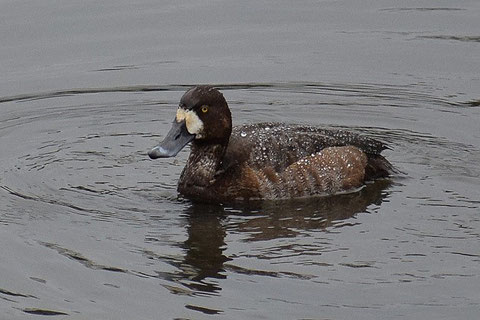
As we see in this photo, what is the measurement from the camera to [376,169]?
11227mm

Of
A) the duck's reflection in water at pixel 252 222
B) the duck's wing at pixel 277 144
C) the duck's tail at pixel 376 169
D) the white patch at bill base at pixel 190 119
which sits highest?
the white patch at bill base at pixel 190 119

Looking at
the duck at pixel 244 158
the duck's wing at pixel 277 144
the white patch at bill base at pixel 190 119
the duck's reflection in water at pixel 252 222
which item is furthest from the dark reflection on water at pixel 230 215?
the white patch at bill base at pixel 190 119

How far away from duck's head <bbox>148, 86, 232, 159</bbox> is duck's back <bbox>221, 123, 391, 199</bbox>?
22 centimetres

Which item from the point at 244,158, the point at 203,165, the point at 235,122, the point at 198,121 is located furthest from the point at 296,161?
the point at 235,122

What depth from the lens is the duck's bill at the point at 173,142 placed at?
10523mm

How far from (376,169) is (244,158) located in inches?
52.0

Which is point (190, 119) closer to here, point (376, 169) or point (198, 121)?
point (198, 121)

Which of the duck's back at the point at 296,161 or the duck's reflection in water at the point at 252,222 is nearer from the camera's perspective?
the duck's reflection in water at the point at 252,222

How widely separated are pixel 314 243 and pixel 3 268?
7.86 ft

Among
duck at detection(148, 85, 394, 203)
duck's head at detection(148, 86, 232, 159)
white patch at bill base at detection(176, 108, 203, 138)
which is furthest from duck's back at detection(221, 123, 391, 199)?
white patch at bill base at detection(176, 108, 203, 138)

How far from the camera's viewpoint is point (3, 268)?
9.13 meters

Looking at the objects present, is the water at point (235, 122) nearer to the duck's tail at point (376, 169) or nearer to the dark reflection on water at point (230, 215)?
the dark reflection on water at point (230, 215)

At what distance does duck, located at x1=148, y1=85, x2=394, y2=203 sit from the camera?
10.6 m

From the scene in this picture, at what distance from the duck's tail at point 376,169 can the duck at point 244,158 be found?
23 cm
